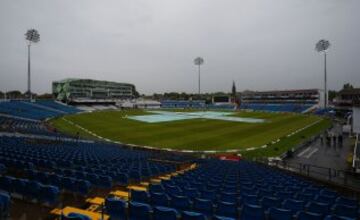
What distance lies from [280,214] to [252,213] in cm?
69

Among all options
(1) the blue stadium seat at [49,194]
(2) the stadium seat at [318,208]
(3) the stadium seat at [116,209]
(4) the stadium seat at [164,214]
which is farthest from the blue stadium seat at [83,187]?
(2) the stadium seat at [318,208]

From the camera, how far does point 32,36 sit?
68.0m

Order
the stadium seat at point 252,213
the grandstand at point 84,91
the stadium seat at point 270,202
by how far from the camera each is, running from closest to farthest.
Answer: the stadium seat at point 252,213
the stadium seat at point 270,202
the grandstand at point 84,91

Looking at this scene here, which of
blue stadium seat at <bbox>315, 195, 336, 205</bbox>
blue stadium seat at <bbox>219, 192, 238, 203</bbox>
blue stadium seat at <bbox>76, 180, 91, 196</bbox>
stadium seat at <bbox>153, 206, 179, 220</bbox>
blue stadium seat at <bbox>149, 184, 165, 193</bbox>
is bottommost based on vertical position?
blue stadium seat at <bbox>315, 195, 336, 205</bbox>

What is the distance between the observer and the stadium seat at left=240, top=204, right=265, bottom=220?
720cm

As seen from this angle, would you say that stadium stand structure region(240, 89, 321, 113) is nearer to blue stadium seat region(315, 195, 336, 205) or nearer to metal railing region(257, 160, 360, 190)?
metal railing region(257, 160, 360, 190)

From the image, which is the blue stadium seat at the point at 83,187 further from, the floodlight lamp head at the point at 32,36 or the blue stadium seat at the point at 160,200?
the floodlight lamp head at the point at 32,36

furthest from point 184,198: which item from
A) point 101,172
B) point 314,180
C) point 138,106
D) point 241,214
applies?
point 138,106

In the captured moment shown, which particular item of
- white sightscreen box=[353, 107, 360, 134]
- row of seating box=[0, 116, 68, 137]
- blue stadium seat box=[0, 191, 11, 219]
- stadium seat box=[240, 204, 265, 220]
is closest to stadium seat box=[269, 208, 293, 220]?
stadium seat box=[240, 204, 265, 220]

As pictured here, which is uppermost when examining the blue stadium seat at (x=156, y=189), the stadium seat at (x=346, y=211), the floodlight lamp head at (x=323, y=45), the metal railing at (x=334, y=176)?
the floodlight lamp head at (x=323, y=45)

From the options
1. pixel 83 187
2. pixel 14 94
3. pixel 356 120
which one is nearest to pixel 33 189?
pixel 83 187

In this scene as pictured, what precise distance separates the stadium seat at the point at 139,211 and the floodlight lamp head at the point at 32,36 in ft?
239

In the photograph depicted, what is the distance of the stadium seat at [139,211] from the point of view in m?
6.51

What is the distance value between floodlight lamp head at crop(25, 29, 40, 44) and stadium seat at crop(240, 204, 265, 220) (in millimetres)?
73606
